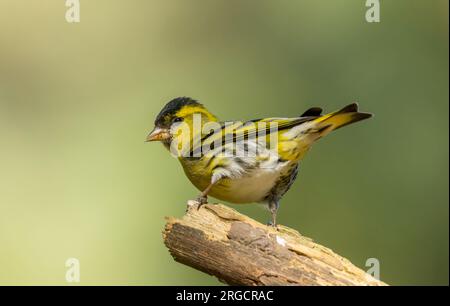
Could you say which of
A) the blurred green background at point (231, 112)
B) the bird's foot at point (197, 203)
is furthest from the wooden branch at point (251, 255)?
the blurred green background at point (231, 112)

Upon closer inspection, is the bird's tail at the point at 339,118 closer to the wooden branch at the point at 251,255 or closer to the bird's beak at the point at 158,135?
the wooden branch at the point at 251,255

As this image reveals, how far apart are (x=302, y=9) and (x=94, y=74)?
7.91 feet

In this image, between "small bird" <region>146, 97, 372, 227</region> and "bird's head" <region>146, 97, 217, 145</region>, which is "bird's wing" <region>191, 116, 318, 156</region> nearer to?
"small bird" <region>146, 97, 372, 227</region>

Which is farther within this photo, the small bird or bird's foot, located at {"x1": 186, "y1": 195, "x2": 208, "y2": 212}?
the small bird

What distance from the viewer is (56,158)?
6688 millimetres

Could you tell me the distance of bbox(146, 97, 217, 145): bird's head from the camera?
4.19 meters

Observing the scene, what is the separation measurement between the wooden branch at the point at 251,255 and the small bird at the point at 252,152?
0.49 meters

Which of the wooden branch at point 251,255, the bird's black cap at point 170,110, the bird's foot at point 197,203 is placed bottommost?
the wooden branch at point 251,255

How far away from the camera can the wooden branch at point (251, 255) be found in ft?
10.2

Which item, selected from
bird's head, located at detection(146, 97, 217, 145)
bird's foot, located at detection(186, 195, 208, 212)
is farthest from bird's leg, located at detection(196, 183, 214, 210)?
bird's head, located at detection(146, 97, 217, 145)

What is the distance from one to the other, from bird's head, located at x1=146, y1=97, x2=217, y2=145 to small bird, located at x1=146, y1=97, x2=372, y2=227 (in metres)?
0.04

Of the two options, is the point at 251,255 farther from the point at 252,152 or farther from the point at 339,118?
the point at 339,118

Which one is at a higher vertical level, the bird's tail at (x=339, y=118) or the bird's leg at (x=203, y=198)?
the bird's tail at (x=339, y=118)

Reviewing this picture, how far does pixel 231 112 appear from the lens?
6.52 m
